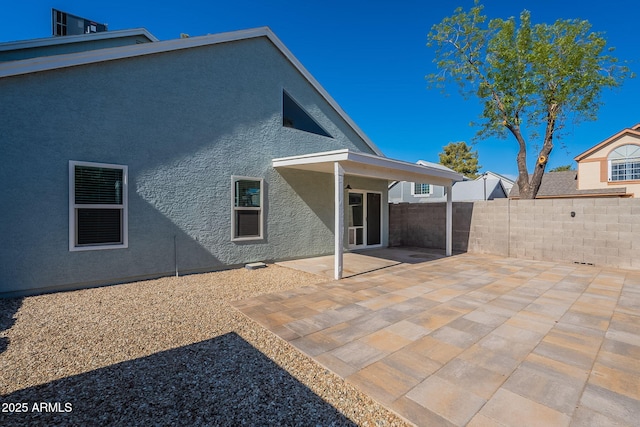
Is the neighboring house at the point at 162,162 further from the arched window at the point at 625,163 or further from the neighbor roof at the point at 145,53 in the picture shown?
the arched window at the point at 625,163

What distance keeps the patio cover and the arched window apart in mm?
18169

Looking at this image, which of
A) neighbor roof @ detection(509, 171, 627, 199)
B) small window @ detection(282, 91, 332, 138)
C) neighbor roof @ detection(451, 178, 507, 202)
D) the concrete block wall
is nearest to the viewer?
the concrete block wall

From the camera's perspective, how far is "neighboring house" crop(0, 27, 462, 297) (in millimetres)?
5391

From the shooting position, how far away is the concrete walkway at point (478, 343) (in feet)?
8.30

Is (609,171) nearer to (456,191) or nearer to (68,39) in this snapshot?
(456,191)

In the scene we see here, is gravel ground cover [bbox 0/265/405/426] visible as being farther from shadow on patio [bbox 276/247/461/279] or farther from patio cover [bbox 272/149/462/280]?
shadow on patio [bbox 276/247/461/279]

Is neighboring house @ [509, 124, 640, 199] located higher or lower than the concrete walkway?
higher

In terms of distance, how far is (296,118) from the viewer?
9.82 meters

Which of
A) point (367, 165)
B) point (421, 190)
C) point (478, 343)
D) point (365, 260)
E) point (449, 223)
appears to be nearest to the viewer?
point (478, 343)

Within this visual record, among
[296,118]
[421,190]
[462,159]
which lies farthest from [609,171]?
[296,118]

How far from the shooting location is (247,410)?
2490mm

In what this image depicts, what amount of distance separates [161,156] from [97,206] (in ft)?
5.41

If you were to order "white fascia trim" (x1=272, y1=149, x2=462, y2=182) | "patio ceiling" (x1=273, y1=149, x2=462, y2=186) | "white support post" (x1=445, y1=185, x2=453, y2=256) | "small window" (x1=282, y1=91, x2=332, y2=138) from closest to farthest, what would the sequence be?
"white fascia trim" (x1=272, y1=149, x2=462, y2=182) < "patio ceiling" (x1=273, y1=149, x2=462, y2=186) < "small window" (x1=282, y1=91, x2=332, y2=138) < "white support post" (x1=445, y1=185, x2=453, y2=256)

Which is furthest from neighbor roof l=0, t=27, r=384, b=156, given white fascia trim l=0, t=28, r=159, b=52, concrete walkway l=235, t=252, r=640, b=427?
concrete walkway l=235, t=252, r=640, b=427
